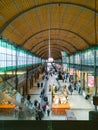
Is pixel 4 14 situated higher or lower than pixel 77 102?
higher

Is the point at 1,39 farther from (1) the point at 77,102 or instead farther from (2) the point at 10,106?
(1) the point at 77,102

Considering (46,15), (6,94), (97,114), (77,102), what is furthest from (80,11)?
(97,114)

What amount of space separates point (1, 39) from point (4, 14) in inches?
164

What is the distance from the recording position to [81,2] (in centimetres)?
2027

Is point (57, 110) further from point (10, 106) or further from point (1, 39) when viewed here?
point (1, 39)

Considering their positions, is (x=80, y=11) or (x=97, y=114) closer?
(x=97, y=114)

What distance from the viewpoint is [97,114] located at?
413 centimetres

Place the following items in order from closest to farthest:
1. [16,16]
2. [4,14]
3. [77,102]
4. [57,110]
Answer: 1. [4,14]
2. [16,16]
3. [57,110]
4. [77,102]

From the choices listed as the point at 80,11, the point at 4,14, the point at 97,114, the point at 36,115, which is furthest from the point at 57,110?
the point at 97,114

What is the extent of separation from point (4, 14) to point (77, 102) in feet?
64.6
